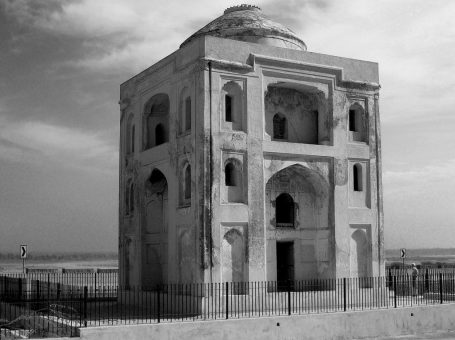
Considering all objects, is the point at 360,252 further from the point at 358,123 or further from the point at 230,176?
the point at 230,176

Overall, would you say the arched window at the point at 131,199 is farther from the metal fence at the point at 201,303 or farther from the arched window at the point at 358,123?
the arched window at the point at 358,123

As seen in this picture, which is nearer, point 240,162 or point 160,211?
point 240,162

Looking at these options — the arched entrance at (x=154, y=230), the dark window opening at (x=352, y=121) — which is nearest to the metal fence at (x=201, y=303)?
the arched entrance at (x=154, y=230)

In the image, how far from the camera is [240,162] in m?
21.6

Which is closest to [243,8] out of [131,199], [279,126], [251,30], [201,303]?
[251,30]

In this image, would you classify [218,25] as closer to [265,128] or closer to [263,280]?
[265,128]

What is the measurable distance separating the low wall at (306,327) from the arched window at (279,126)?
715 cm

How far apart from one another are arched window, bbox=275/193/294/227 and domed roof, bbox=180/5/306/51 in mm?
5668

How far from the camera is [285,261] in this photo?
23844 mm

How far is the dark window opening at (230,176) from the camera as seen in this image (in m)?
21.6

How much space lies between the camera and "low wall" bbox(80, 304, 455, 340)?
17.1 meters

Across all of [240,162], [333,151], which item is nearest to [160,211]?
[240,162]

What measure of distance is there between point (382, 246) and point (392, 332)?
13.2 ft

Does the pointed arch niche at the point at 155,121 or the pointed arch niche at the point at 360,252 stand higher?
the pointed arch niche at the point at 155,121
